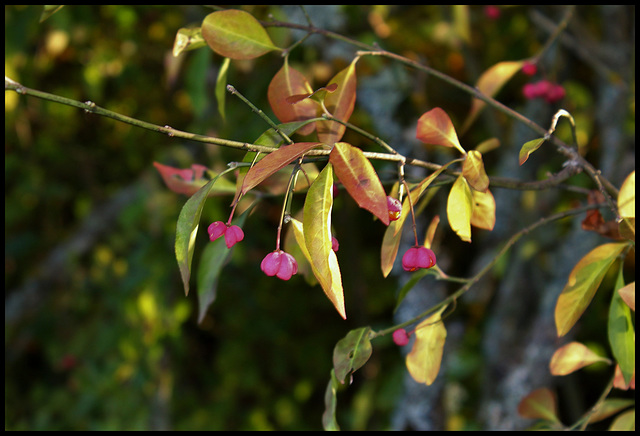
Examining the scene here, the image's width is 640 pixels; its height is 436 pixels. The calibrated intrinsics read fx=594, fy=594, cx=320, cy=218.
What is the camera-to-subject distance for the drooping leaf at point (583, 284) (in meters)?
0.59

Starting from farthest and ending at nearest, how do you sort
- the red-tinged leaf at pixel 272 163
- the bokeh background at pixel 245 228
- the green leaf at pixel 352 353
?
1. the bokeh background at pixel 245 228
2. the green leaf at pixel 352 353
3. the red-tinged leaf at pixel 272 163

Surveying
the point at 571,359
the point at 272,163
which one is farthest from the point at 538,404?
the point at 272,163

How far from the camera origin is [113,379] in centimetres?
176

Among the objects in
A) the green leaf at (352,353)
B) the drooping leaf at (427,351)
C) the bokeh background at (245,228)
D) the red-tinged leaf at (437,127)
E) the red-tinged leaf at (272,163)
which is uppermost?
the red-tinged leaf at (272,163)

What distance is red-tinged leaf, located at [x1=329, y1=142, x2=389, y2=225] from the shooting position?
43cm

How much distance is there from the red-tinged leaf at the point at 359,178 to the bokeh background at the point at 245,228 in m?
0.65

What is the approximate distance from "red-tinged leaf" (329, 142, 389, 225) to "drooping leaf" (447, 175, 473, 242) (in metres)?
0.11

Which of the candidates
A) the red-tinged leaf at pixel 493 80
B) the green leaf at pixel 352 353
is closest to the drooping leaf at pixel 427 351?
the green leaf at pixel 352 353

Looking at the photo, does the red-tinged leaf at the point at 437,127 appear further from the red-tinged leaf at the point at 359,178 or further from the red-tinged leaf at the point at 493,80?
the red-tinged leaf at the point at 493,80

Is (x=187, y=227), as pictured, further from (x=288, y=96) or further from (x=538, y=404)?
(x=538, y=404)

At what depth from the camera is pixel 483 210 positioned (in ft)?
2.01

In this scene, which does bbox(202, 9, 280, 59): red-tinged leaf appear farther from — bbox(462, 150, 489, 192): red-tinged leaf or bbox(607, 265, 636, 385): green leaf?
bbox(607, 265, 636, 385): green leaf

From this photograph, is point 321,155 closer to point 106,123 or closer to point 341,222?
point 341,222

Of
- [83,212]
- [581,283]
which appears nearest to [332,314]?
[83,212]
